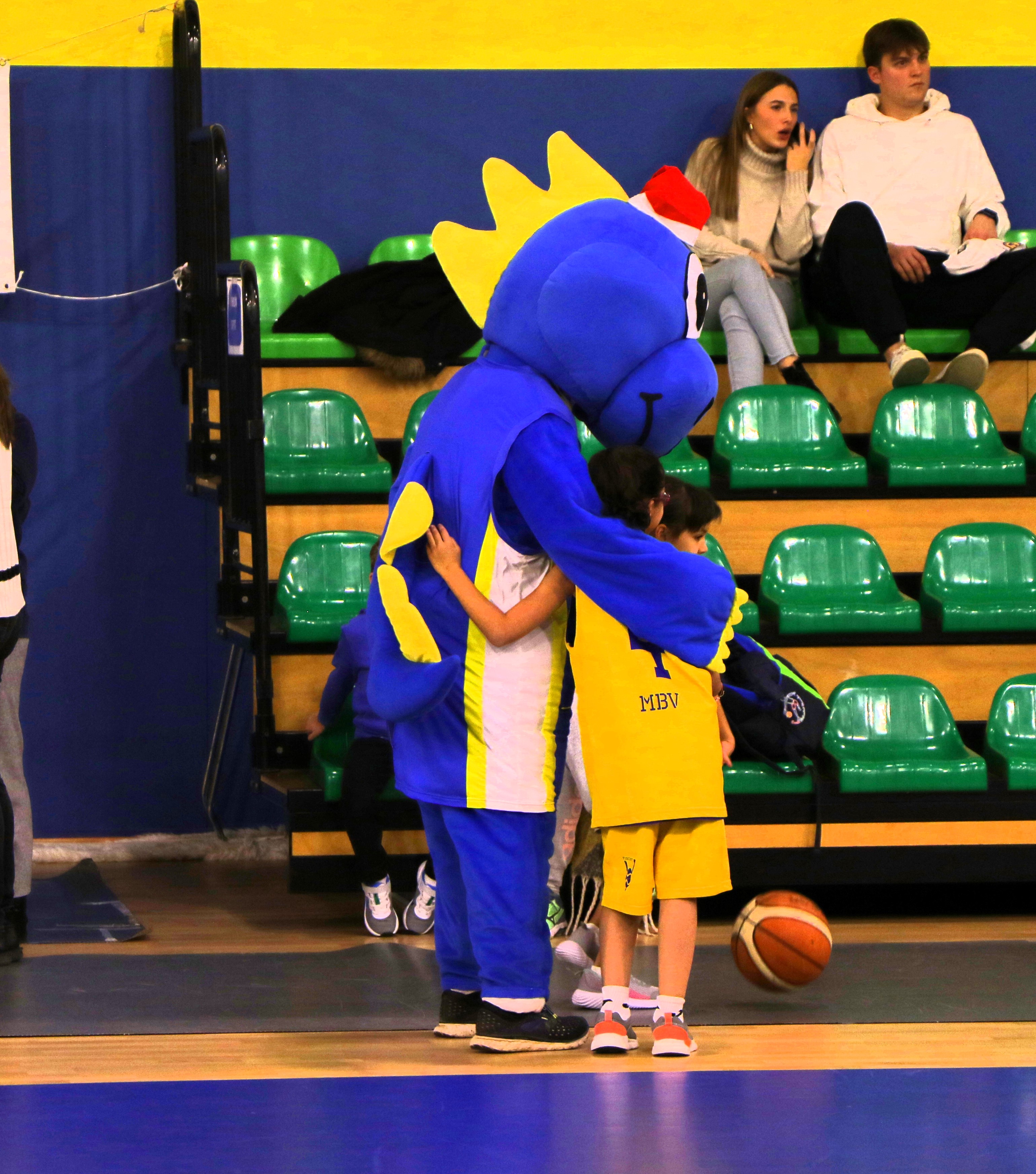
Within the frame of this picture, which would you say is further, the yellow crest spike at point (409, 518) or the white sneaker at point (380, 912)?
the white sneaker at point (380, 912)

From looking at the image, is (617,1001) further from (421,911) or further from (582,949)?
(421,911)

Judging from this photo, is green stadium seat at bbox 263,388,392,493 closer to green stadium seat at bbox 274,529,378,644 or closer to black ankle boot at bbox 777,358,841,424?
green stadium seat at bbox 274,529,378,644

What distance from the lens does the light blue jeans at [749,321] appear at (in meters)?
5.51

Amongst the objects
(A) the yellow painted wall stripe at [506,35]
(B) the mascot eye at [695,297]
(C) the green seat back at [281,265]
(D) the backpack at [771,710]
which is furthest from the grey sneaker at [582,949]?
(A) the yellow painted wall stripe at [506,35]

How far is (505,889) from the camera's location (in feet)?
10.0

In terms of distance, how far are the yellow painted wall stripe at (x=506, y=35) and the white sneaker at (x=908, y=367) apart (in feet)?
4.54

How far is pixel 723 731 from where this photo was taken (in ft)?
12.7

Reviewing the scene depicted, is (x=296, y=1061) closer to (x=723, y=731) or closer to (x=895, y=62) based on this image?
(x=723, y=731)

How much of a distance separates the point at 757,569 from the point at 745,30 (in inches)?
83.5

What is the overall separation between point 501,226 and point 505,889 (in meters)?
1.24

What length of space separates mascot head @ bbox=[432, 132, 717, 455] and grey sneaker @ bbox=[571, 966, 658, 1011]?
1.05 meters

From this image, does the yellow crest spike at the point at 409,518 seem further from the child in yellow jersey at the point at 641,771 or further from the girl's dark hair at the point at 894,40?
the girl's dark hair at the point at 894,40

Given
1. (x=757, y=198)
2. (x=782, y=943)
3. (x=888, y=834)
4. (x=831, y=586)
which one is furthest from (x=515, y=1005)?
(x=757, y=198)

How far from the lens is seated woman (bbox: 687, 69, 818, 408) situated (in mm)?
5609
